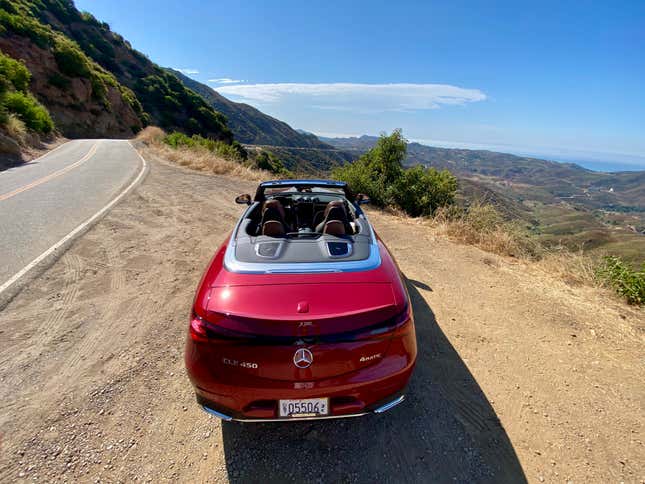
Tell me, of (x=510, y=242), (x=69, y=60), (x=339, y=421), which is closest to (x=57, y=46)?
(x=69, y=60)

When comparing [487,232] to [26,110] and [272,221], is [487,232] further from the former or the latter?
[26,110]

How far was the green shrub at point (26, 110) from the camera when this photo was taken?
557 inches

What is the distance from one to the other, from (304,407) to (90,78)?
1574 inches

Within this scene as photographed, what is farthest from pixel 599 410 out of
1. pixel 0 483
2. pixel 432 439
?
pixel 0 483

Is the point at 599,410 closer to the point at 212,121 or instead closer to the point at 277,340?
the point at 277,340

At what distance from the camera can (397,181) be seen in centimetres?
997

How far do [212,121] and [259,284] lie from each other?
5308cm

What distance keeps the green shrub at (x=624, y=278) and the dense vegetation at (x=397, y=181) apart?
4660 millimetres

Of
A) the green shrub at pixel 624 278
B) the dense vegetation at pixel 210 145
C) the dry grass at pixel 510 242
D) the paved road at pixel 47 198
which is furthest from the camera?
the dense vegetation at pixel 210 145

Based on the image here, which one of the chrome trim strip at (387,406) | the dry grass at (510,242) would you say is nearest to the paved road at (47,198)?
the chrome trim strip at (387,406)

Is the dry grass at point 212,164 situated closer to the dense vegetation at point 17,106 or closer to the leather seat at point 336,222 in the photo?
the dense vegetation at point 17,106

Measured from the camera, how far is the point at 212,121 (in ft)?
159

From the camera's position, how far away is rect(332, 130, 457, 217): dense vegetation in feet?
30.8

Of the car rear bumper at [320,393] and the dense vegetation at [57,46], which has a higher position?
the dense vegetation at [57,46]
